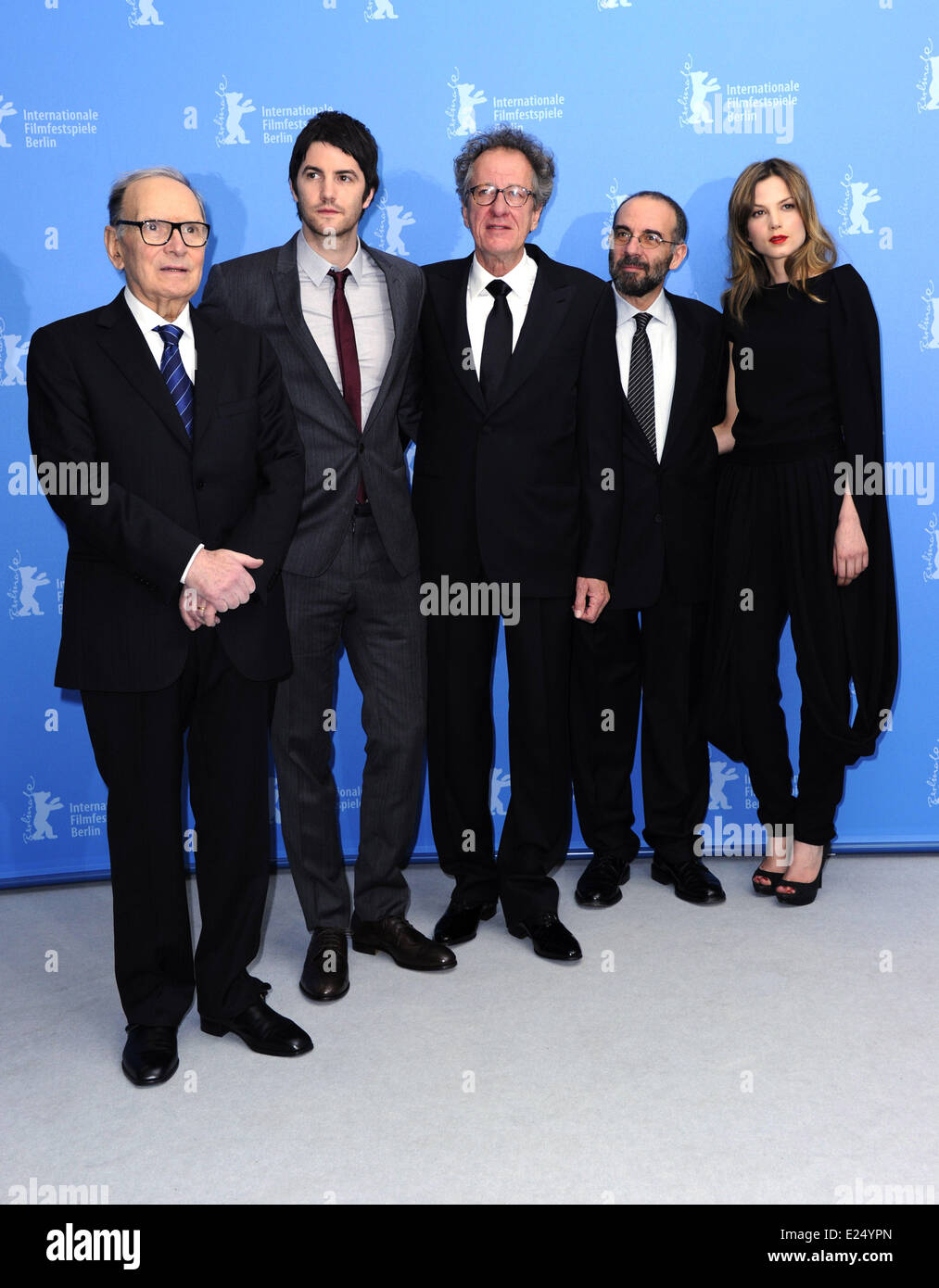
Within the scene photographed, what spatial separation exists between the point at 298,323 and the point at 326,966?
154 cm

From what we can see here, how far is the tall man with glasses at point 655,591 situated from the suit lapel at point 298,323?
804mm

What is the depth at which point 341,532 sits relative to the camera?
279 cm

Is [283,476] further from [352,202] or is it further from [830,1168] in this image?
[830,1168]

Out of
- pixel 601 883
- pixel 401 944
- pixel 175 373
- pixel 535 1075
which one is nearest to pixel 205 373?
pixel 175 373

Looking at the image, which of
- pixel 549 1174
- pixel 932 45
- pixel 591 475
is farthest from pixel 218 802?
pixel 932 45

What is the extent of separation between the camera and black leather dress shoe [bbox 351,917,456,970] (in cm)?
296

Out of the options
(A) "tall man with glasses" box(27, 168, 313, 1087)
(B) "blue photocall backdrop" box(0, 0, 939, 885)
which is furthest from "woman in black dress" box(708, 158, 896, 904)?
(A) "tall man with glasses" box(27, 168, 313, 1087)

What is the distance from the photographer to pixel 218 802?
2500 mm

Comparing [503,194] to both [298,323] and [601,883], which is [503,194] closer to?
[298,323]

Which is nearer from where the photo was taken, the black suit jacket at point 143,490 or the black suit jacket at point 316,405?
the black suit jacket at point 143,490

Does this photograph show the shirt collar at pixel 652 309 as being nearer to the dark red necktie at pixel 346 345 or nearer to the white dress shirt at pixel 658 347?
the white dress shirt at pixel 658 347

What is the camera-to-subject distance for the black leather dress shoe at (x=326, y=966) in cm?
281

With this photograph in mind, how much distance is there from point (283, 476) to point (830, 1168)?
1.74m
